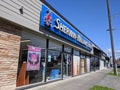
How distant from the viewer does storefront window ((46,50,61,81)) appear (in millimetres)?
11328

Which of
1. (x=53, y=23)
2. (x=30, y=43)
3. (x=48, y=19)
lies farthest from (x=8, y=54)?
(x=53, y=23)

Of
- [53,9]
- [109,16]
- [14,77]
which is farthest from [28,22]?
[109,16]

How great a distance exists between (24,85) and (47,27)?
3545 millimetres

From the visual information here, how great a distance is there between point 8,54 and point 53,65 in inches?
208

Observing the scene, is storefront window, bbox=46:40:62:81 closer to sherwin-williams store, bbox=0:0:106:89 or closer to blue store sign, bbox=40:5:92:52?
sherwin-williams store, bbox=0:0:106:89

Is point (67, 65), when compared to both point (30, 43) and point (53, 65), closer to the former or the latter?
point (53, 65)

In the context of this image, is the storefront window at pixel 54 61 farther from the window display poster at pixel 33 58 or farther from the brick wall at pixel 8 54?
the brick wall at pixel 8 54

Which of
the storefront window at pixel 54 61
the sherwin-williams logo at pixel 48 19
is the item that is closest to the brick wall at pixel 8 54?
the sherwin-williams logo at pixel 48 19

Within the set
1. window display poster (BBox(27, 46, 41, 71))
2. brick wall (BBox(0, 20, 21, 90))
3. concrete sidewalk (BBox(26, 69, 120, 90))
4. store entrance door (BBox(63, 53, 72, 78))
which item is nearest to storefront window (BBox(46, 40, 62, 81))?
concrete sidewalk (BBox(26, 69, 120, 90))

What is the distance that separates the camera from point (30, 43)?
916 cm

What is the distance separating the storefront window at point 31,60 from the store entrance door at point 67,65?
394 cm

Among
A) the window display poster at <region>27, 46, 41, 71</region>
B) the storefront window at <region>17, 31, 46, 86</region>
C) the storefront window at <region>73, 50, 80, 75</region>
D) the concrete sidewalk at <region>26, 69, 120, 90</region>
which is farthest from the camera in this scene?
the storefront window at <region>73, 50, 80, 75</region>

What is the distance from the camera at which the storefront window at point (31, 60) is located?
8.53 metres

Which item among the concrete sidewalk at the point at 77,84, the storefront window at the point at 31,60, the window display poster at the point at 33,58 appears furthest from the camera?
the concrete sidewalk at the point at 77,84
